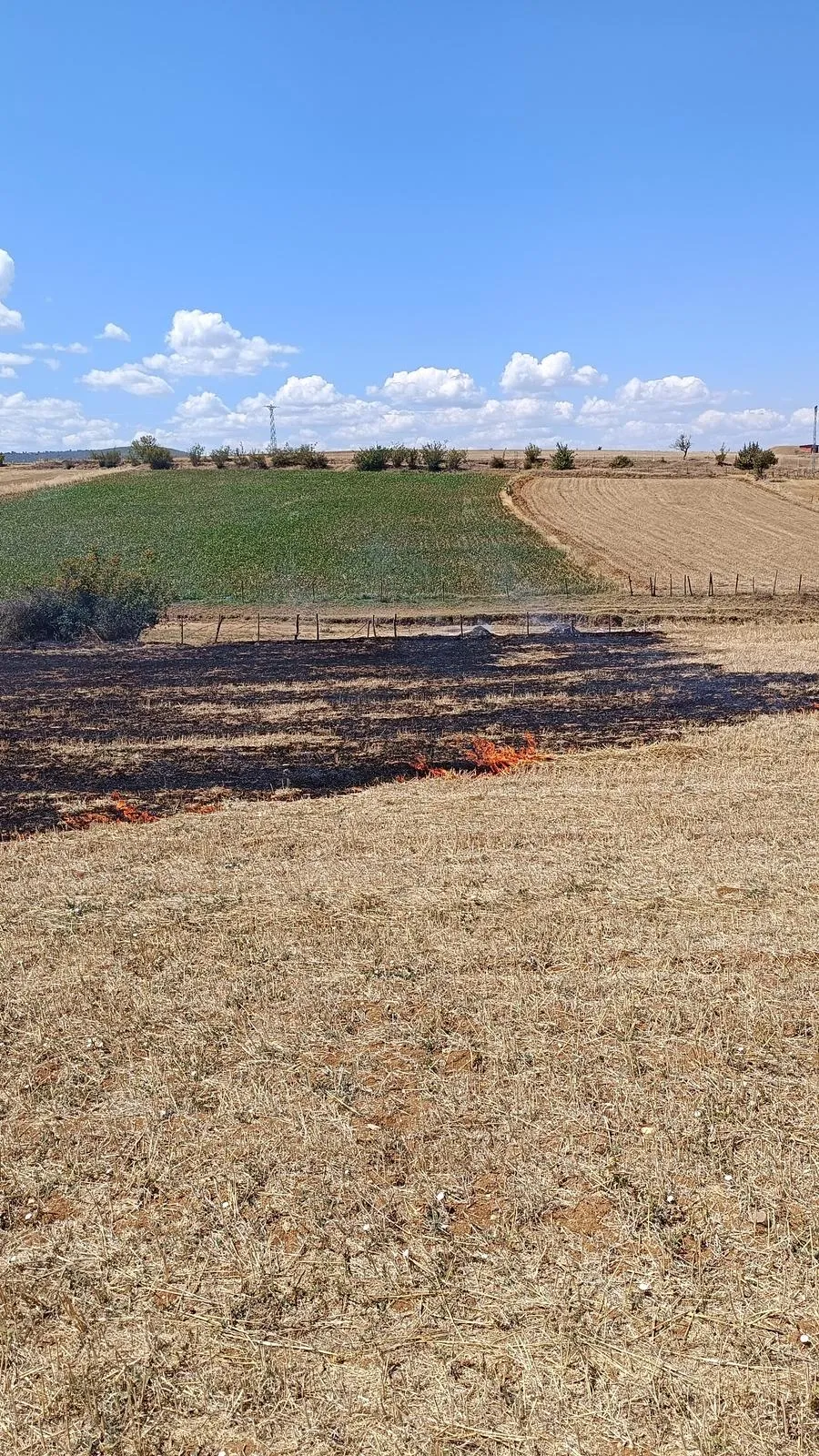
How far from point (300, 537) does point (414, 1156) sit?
179 ft

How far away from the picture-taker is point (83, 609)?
36812mm

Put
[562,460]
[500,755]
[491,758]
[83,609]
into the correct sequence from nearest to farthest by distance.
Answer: [491,758], [500,755], [83,609], [562,460]

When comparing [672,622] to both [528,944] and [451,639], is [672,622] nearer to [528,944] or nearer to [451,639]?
[451,639]

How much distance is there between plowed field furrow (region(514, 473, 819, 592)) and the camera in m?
46.9

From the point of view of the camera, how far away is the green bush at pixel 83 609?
3634cm

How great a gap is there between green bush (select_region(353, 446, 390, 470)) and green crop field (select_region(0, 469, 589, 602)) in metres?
8.48

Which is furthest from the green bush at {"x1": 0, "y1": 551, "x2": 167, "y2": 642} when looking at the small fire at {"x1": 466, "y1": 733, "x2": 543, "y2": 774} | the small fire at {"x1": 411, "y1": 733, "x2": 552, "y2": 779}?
the small fire at {"x1": 411, "y1": 733, "x2": 552, "y2": 779}

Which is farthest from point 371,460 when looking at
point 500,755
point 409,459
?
point 500,755

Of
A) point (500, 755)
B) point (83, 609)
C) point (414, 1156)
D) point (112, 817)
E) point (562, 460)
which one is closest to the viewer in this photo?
point (414, 1156)

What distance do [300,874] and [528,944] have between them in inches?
131

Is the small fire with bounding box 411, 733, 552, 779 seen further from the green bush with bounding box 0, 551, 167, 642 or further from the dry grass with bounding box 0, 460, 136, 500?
the dry grass with bounding box 0, 460, 136, 500

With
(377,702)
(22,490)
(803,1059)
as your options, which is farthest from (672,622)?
(22,490)

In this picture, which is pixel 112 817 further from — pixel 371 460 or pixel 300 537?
pixel 371 460

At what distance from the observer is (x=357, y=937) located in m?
9.98
